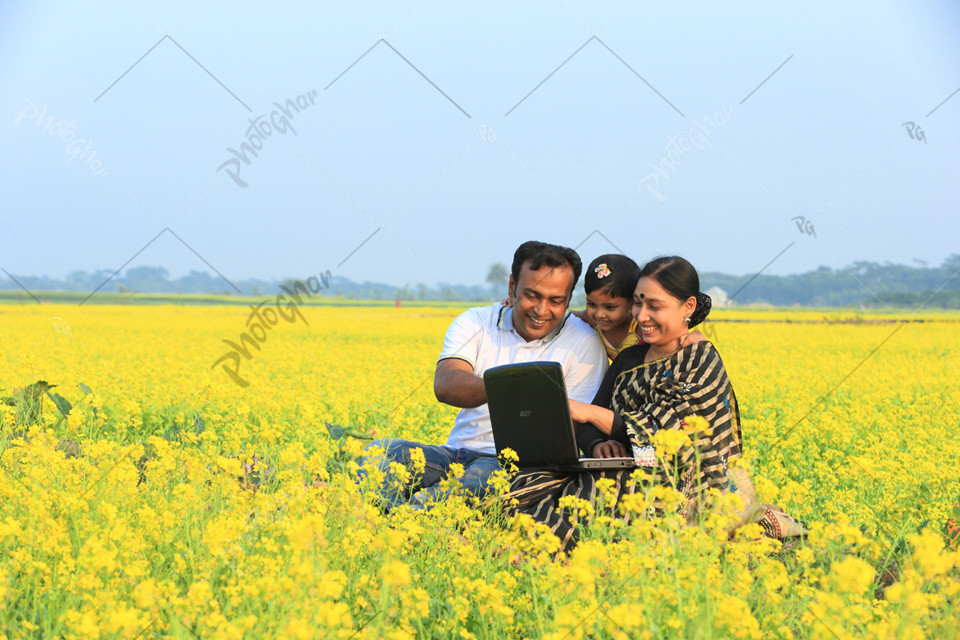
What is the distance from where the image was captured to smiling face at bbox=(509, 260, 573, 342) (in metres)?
3.73

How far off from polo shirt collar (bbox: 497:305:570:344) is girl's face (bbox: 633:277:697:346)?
660 mm

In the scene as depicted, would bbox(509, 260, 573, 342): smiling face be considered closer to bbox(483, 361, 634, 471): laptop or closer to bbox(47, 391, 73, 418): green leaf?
bbox(483, 361, 634, 471): laptop

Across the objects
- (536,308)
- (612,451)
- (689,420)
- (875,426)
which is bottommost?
(875,426)

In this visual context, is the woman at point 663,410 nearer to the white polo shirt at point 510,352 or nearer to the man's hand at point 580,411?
the man's hand at point 580,411

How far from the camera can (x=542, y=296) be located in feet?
12.4

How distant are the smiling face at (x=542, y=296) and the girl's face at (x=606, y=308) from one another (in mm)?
126

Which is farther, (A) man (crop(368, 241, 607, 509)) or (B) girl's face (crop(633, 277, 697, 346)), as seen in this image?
(A) man (crop(368, 241, 607, 509))

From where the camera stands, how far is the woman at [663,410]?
130 inches

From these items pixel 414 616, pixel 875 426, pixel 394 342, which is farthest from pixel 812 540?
pixel 394 342

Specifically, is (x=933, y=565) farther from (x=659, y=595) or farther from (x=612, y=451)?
(x=612, y=451)

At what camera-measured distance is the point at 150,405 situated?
6312mm

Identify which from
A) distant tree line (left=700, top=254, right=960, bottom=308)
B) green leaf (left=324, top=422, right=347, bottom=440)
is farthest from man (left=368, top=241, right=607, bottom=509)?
distant tree line (left=700, top=254, right=960, bottom=308)

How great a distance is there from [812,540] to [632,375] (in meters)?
1.08

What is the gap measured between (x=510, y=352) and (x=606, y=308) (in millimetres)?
560
